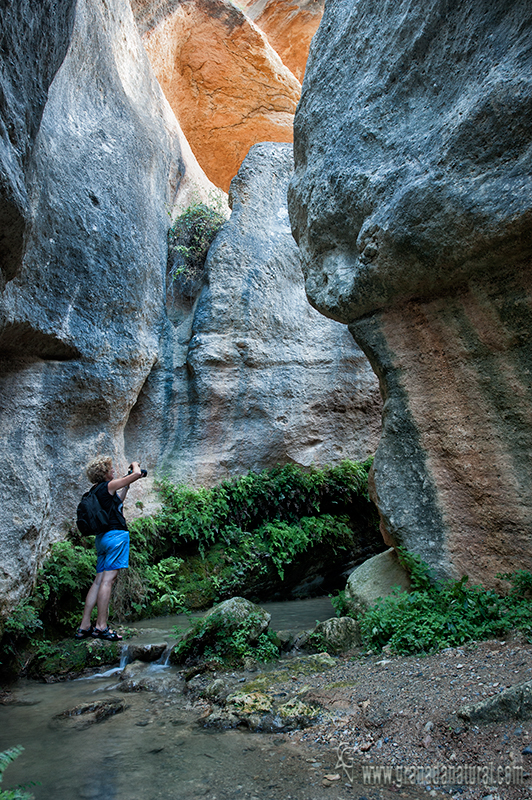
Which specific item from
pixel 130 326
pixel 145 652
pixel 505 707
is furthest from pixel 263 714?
pixel 130 326

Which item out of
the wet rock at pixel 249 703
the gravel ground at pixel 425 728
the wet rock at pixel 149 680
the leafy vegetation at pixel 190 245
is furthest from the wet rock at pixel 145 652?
the leafy vegetation at pixel 190 245

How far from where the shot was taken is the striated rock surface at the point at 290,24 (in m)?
17.8

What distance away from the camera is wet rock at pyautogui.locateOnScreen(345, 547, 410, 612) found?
17.4 feet

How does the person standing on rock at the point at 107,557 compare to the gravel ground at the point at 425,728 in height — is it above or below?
above

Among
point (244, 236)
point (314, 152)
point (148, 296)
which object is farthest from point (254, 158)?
point (314, 152)

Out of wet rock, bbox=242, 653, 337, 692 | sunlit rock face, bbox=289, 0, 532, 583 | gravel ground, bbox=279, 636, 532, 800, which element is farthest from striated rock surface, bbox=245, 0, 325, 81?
gravel ground, bbox=279, 636, 532, 800

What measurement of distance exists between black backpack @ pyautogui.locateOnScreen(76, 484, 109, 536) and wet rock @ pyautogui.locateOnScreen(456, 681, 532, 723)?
12.8ft

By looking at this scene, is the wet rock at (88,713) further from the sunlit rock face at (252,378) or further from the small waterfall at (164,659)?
the sunlit rock face at (252,378)

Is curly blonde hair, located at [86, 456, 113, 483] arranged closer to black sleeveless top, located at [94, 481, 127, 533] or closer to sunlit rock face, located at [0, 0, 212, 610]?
black sleeveless top, located at [94, 481, 127, 533]

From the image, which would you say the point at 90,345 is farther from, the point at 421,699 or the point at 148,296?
the point at 421,699

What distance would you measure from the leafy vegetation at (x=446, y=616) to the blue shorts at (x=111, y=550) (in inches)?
106

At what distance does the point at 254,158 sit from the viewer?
452 inches

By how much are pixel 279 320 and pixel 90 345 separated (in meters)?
4.08

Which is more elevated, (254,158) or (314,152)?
(254,158)
